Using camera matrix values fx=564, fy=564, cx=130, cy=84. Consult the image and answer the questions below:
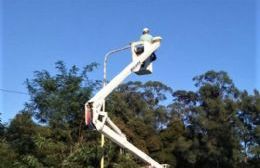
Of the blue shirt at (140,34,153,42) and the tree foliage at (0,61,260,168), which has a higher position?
the tree foliage at (0,61,260,168)

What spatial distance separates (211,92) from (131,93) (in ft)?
35.0

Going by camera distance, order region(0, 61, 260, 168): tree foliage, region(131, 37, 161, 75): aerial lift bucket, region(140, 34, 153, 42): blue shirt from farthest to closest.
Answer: region(0, 61, 260, 168): tree foliage
region(140, 34, 153, 42): blue shirt
region(131, 37, 161, 75): aerial lift bucket

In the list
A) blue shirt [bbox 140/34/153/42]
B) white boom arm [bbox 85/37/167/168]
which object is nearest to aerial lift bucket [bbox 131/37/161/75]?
white boom arm [bbox 85/37/167/168]

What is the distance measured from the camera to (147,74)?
17.8 m

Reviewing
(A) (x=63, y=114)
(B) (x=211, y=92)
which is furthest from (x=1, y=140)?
(B) (x=211, y=92)

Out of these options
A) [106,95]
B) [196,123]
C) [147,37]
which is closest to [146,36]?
[147,37]

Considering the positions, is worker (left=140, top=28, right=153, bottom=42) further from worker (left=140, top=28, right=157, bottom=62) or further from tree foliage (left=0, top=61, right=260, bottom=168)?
tree foliage (left=0, top=61, right=260, bottom=168)

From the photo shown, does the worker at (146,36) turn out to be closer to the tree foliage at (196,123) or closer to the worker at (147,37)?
the worker at (147,37)

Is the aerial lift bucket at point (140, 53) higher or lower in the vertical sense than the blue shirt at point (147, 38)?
lower

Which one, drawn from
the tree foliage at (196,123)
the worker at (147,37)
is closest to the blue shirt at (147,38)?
the worker at (147,37)

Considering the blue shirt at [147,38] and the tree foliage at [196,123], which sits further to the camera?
the tree foliage at [196,123]

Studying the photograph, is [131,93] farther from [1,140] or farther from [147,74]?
[147,74]

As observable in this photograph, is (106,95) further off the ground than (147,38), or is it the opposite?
(147,38)

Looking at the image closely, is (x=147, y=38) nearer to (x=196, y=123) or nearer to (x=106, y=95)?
(x=106, y=95)
